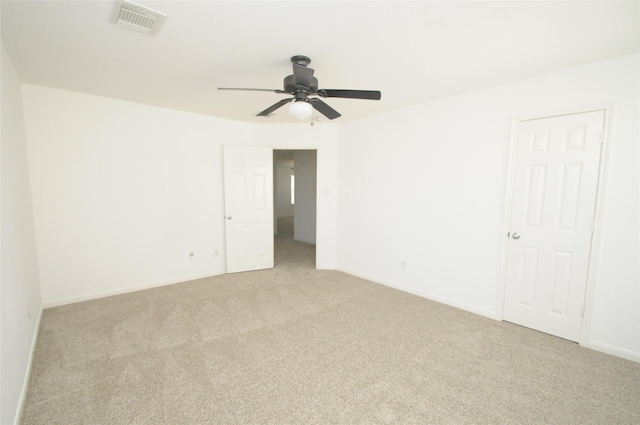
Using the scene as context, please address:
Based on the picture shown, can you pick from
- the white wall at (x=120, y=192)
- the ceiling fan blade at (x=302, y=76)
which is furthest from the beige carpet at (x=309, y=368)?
the ceiling fan blade at (x=302, y=76)

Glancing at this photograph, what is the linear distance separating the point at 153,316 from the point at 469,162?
3.95m

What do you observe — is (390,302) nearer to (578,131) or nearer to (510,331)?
(510,331)

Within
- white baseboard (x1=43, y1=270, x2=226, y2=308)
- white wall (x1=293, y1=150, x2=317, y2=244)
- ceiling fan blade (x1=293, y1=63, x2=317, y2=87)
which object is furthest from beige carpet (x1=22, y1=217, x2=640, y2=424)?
white wall (x1=293, y1=150, x2=317, y2=244)

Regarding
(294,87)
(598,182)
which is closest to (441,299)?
(598,182)

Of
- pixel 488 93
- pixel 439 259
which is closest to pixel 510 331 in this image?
pixel 439 259

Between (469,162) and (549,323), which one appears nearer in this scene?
(549,323)

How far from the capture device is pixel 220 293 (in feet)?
12.3

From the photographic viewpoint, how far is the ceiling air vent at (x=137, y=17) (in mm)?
1693

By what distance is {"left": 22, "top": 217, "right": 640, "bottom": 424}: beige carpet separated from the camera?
179cm

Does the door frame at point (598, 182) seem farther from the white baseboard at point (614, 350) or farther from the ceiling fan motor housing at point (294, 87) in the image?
the ceiling fan motor housing at point (294, 87)

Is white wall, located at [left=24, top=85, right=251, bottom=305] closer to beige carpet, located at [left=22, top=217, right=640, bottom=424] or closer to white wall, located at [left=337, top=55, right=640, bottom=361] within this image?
beige carpet, located at [left=22, top=217, right=640, bottom=424]

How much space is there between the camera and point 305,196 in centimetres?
710

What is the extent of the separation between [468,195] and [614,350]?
1822 millimetres

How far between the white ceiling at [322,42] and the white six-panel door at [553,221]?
60 centimetres
